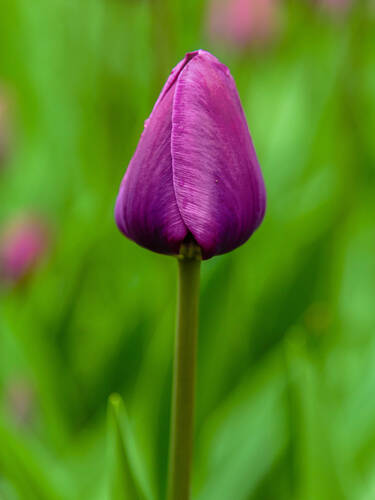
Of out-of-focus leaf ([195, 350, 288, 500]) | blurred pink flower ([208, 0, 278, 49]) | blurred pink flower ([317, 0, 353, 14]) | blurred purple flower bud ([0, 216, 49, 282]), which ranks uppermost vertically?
blurred pink flower ([317, 0, 353, 14])

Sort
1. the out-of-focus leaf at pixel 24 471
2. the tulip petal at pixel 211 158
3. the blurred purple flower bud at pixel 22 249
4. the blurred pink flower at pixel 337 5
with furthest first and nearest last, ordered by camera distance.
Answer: the blurred pink flower at pixel 337 5, the blurred purple flower bud at pixel 22 249, the out-of-focus leaf at pixel 24 471, the tulip petal at pixel 211 158

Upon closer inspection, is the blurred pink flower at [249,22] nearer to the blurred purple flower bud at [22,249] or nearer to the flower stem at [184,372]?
the blurred purple flower bud at [22,249]

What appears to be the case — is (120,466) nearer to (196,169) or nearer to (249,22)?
(196,169)

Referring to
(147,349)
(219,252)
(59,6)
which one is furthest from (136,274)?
(59,6)

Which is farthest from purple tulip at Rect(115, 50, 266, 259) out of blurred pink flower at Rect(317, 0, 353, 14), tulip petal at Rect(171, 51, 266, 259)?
blurred pink flower at Rect(317, 0, 353, 14)

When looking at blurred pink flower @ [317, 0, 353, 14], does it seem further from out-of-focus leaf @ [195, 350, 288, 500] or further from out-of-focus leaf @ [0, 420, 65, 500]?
out-of-focus leaf @ [0, 420, 65, 500]

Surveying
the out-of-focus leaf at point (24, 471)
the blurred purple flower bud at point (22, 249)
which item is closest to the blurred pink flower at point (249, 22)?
the blurred purple flower bud at point (22, 249)
